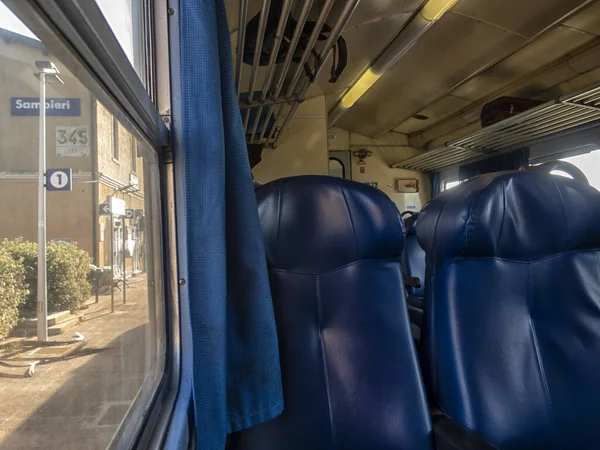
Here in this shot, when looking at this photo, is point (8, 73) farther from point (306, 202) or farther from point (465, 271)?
point (465, 271)

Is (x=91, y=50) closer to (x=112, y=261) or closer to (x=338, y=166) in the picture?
(x=112, y=261)

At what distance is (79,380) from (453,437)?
0.98 m

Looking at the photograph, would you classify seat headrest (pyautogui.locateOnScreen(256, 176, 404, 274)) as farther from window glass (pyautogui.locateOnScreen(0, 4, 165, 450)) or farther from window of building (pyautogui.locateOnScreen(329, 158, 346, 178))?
window of building (pyautogui.locateOnScreen(329, 158, 346, 178))

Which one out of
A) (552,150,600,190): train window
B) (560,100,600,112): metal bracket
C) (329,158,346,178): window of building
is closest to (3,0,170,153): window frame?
(560,100,600,112): metal bracket

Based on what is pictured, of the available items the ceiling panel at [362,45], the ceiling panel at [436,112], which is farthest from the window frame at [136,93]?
the ceiling panel at [436,112]

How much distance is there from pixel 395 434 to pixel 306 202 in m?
0.74

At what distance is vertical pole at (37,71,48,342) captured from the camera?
17.4 inches

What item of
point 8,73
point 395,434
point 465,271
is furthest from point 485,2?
point 8,73

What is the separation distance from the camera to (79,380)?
1.86ft

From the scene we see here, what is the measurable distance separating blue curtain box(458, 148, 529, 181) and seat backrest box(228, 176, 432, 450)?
3.50 metres

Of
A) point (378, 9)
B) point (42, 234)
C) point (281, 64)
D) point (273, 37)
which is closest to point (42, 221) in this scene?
point (42, 234)

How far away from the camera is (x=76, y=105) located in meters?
0.53

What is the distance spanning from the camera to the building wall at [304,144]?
4.10 metres

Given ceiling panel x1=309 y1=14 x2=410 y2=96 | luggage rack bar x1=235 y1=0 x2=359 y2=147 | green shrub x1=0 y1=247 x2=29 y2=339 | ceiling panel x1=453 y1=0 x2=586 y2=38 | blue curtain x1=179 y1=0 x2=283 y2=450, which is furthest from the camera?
ceiling panel x1=309 y1=14 x2=410 y2=96
